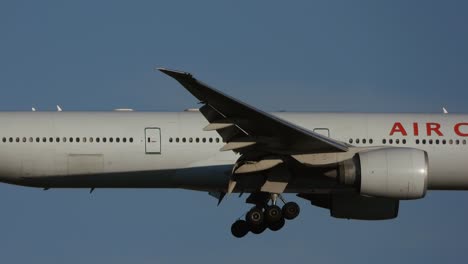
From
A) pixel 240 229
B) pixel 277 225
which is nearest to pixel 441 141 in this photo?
pixel 277 225

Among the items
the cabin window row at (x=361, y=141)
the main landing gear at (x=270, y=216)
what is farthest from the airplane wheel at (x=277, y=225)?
the cabin window row at (x=361, y=141)

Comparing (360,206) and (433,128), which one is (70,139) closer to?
(360,206)

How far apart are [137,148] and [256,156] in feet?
10.6

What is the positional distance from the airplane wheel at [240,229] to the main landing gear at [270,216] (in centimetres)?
49

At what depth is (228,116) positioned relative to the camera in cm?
3381

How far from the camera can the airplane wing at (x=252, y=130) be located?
33.0 meters

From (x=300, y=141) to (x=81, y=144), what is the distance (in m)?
5.88

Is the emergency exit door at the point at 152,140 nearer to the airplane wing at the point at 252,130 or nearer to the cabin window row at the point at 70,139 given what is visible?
the cabin window row at the point at 70,139

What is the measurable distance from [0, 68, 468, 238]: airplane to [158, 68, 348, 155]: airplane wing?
0.11 feet

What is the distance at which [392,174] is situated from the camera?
35.1m

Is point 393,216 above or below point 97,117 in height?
below

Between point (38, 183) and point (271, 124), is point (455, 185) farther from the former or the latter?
point (38, 183)

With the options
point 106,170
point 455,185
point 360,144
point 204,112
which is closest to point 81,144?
point 106,170

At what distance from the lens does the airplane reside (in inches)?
1385
